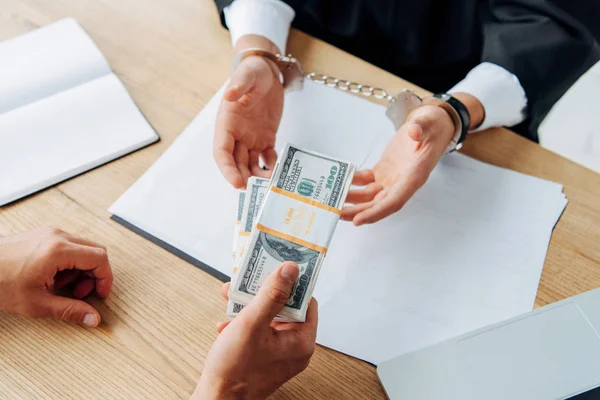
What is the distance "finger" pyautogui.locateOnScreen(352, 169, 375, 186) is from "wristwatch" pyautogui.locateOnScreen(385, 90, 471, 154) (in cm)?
12

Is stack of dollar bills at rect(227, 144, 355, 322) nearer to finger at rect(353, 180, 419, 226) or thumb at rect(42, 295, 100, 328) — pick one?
finger at rect(353, 180, 419, 226)

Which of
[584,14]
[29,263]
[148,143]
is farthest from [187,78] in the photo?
[584,14]

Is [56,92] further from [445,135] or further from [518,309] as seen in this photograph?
[518,309]

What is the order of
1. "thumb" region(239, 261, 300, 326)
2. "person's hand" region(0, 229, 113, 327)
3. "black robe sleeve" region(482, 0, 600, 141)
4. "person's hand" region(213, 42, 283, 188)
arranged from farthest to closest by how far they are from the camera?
"black robe sleeve" region(482, 0, 600, 141) < "person's hand" region(213, 42, 283, 188) < "person's hand" region(0, 229, 113, 327) < "thumb" region(239, 261, 300, 326)

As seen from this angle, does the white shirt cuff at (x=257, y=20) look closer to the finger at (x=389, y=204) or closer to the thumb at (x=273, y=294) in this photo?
the finger at (x=389, y=204)

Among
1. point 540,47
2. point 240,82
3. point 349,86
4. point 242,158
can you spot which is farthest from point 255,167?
point 540,47

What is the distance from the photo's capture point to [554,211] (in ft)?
2.53

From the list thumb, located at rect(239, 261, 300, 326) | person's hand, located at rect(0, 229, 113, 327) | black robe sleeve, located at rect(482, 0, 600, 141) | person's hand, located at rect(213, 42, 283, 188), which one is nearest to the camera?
thumb, located at rect(239, 261, 300, 326)

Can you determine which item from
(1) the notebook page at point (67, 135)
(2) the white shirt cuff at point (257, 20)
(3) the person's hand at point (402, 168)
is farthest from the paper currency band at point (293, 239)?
(2) the white shirt cuff at point (257, 20)

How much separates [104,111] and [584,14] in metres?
1.06

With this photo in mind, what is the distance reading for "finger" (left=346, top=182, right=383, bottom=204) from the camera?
29.6 inches

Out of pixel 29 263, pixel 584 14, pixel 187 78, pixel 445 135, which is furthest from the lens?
pixel 584 14

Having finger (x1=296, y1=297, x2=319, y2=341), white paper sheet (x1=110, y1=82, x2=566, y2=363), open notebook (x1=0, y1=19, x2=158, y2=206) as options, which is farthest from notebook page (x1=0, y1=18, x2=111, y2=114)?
finger (x1=296, y1=297, x2=319, y2=341)

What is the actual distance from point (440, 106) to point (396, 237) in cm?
23
